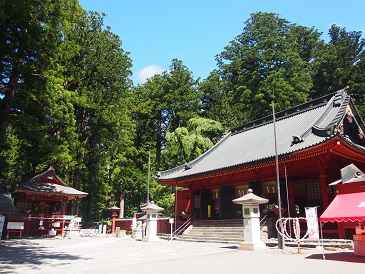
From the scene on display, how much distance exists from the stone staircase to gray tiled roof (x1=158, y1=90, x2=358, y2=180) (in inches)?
131

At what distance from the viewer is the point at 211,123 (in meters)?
34.8

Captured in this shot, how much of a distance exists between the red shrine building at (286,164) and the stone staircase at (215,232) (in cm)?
101

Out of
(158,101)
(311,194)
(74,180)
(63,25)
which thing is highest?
(158,101)

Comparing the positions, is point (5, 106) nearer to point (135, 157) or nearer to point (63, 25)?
point (63, 25)

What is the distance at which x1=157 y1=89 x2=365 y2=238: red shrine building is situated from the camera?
14.7m

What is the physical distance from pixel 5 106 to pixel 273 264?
14080mm

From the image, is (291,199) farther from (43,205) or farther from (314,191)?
(43,205)

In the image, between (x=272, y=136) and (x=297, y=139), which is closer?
(x=297, y=139)

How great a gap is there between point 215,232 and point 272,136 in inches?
288

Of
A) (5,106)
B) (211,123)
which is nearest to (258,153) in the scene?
(5,106)

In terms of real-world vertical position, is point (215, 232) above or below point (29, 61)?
below

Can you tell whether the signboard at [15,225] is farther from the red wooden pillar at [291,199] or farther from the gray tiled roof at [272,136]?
the red wooden pillar at [291,199]

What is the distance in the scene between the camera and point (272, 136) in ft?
66.9

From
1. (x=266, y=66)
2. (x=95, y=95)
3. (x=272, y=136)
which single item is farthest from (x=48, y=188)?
(x=266, y=66)
